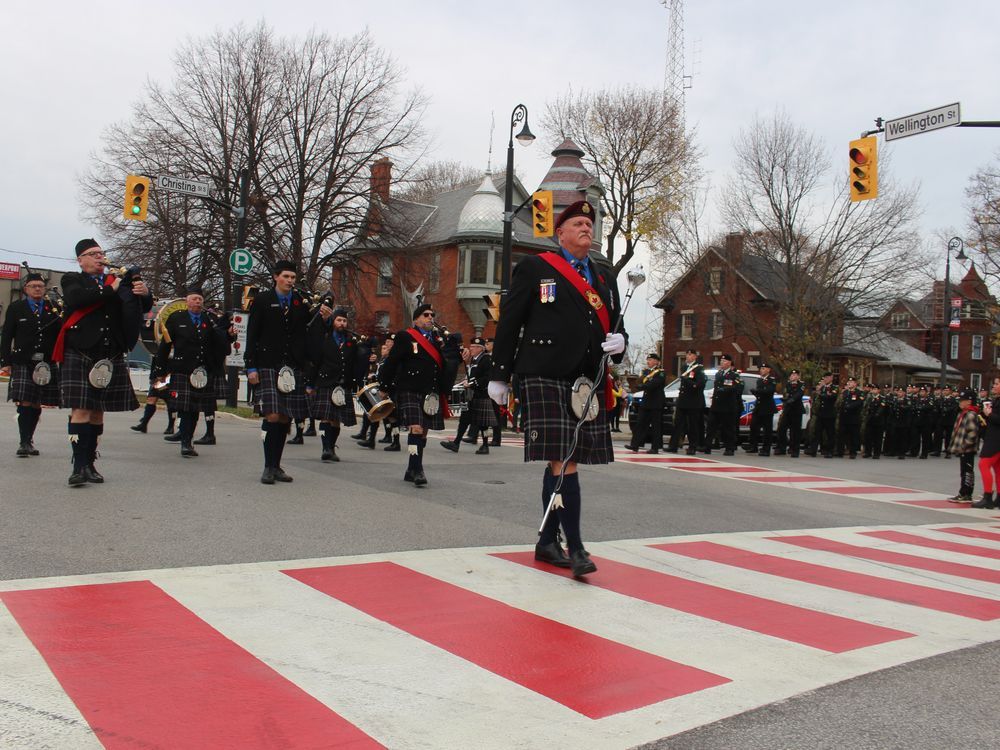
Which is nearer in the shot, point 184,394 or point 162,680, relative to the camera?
point 162,680

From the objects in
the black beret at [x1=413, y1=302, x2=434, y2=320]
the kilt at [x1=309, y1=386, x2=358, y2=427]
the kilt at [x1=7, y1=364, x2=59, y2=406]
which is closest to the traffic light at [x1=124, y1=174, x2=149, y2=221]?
the kilt at [x1=309, y1=386, x2=358, y2=427]

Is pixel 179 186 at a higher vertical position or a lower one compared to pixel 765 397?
higher

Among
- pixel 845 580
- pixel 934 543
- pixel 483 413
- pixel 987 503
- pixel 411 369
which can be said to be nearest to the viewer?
pixel 845 580

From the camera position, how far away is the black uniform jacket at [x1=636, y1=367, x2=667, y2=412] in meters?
17.1

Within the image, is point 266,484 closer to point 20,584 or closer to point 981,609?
point 20,584

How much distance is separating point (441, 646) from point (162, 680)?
111cm

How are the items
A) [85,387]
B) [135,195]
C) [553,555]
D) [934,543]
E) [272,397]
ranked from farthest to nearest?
[135,195] → [272,397] → [934,543] → [85,387] → [553,555]

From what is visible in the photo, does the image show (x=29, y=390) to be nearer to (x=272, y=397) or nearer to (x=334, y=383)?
(x=272, y=397)

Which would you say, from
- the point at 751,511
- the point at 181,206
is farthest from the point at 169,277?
the point at 751,511

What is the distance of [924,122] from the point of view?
14.6 m

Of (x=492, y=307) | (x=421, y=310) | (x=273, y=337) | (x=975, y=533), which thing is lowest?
(x=975, y=533)

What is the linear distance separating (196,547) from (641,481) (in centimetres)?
652

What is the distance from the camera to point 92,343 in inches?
309

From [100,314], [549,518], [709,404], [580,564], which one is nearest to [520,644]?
[580,564]
